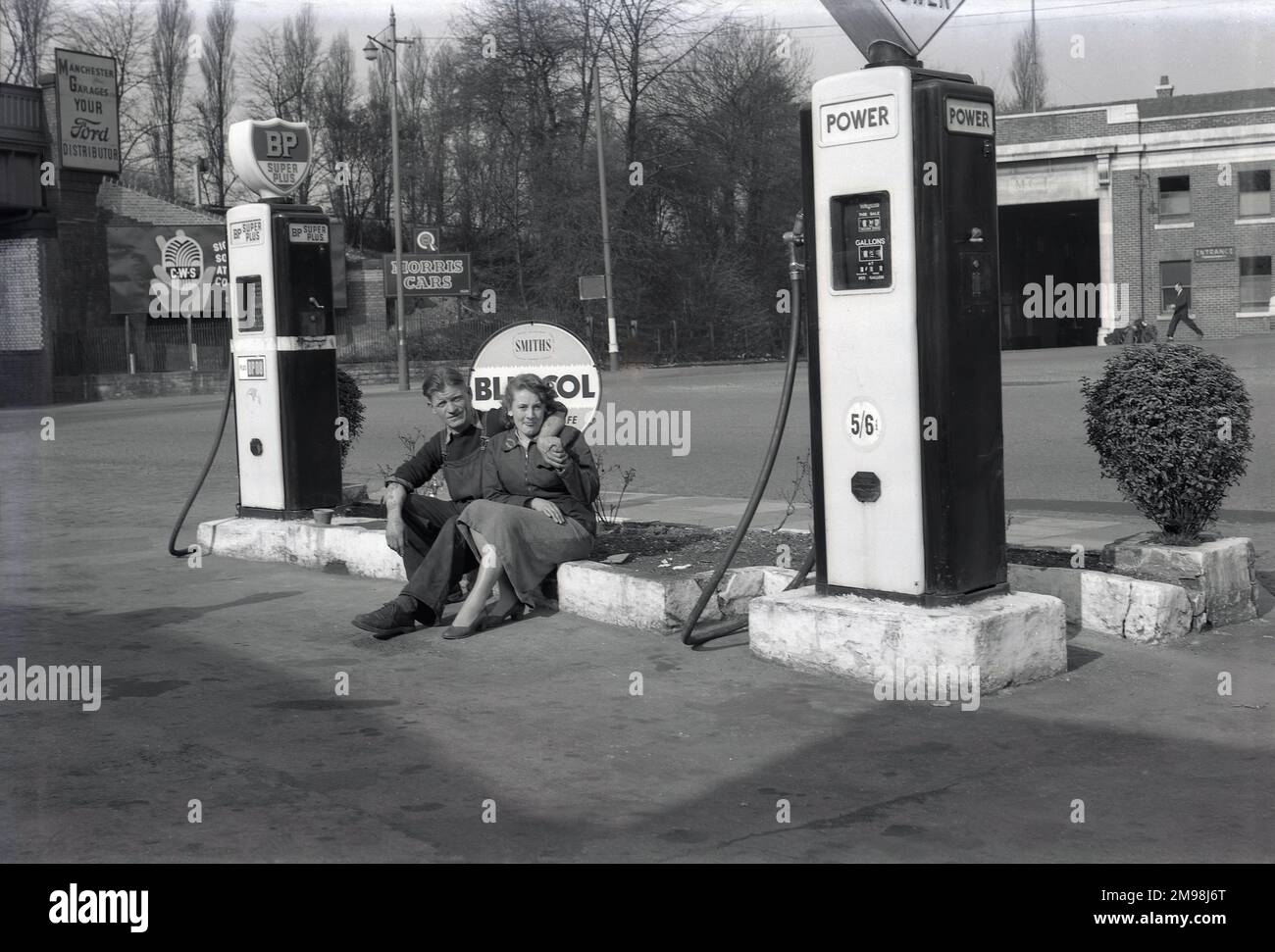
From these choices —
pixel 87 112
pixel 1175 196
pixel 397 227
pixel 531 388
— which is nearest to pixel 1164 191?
pixel 1175 196

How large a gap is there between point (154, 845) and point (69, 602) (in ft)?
14.5

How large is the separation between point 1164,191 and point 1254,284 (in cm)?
469

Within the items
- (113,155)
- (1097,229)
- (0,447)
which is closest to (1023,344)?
(1097,229)

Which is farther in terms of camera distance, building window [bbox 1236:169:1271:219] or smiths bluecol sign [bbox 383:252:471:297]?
building window [bbox 1236:169:1271:219]

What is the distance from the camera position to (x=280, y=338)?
9547 millimetres

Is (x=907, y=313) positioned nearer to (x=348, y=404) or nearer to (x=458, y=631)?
(x=458, y=631)

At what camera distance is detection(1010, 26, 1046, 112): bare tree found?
214ft

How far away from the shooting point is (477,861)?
13.3 ft

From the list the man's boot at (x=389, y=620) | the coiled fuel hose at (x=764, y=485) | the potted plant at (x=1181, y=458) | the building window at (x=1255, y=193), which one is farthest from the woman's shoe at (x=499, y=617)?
the building window at (x=1255, y=193)

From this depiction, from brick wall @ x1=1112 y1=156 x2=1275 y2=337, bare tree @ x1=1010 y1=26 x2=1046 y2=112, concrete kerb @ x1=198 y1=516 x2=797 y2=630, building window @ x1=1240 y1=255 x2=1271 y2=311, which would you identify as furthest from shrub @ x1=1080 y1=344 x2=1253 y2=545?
bare tree @ x1=1010 y1=26 x2=1046 y2=112

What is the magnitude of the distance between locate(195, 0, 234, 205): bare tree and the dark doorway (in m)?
29.5

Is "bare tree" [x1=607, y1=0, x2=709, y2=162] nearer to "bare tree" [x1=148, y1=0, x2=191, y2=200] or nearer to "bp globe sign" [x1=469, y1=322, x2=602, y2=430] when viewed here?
"bare tree" [x1=148, y1=0, x2=191, y2=200]
